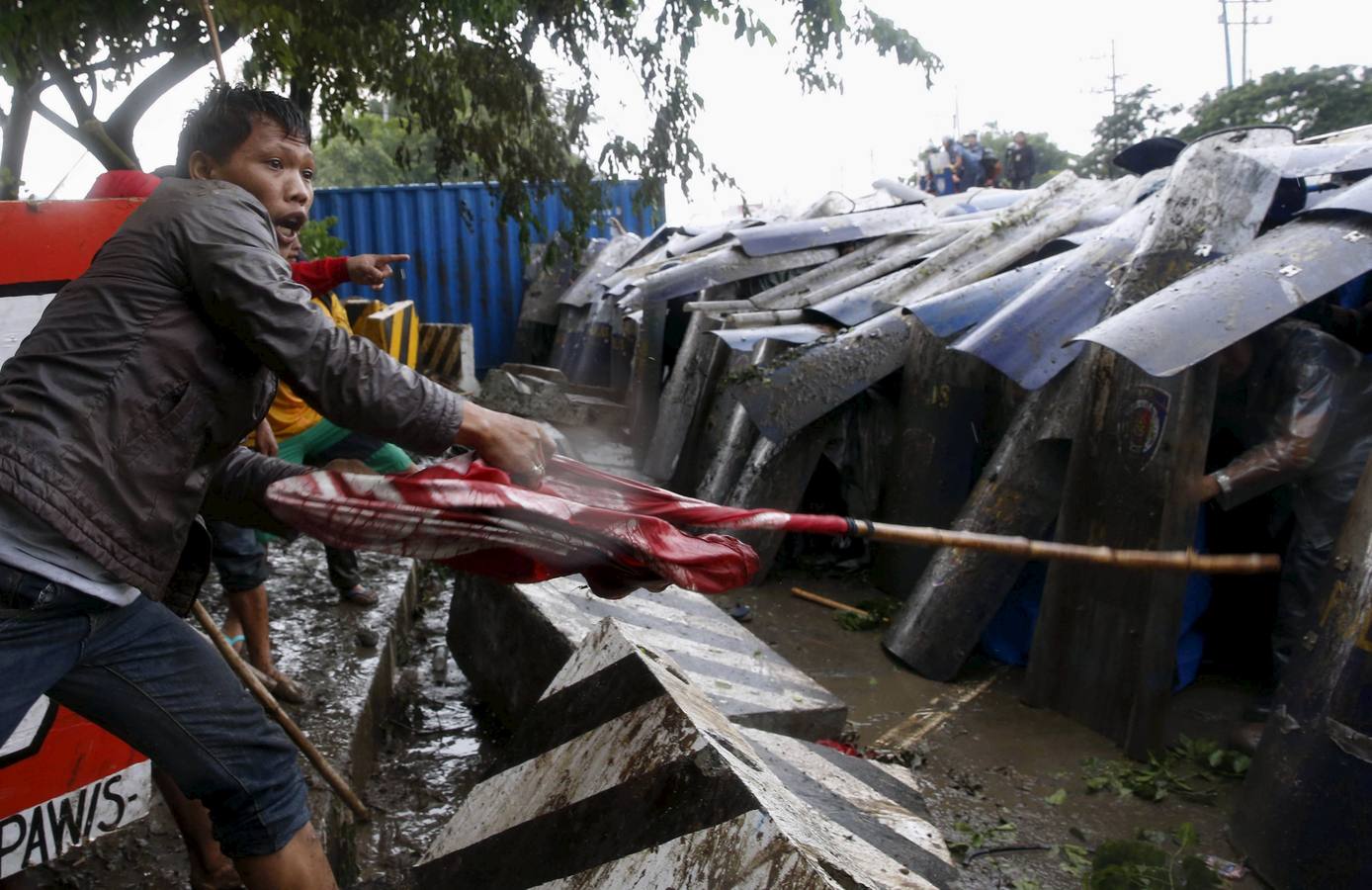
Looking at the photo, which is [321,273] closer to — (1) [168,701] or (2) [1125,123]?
(1) [168,701]

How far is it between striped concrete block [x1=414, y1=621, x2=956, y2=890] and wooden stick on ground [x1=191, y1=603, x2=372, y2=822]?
89cm

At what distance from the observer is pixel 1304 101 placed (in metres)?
19.1

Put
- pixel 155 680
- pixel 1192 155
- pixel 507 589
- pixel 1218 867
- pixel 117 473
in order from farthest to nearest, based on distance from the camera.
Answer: pixel 1192 155 < pixel 507 589 < pixel 1218 867 < pixel 155 680 < pixel 117 473

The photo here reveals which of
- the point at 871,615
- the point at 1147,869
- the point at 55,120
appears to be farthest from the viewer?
the point at 55,120

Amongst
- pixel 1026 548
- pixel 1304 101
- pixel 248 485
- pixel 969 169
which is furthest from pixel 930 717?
pixel 1304 101

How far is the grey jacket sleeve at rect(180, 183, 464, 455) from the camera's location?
1.77 metres

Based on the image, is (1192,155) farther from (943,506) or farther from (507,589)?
(507,589)

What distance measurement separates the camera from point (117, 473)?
176 cm

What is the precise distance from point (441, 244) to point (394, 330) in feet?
19.9

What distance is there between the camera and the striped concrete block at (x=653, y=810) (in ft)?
5.48

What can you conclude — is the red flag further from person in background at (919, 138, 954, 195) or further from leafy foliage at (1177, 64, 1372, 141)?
leafy foliage at (1177, 64, 1372, 141)

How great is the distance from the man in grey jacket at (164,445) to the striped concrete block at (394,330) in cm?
406

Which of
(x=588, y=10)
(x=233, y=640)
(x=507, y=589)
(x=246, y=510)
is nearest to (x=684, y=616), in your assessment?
(x=507, y=589)

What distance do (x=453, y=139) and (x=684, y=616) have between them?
3710 millimetres
